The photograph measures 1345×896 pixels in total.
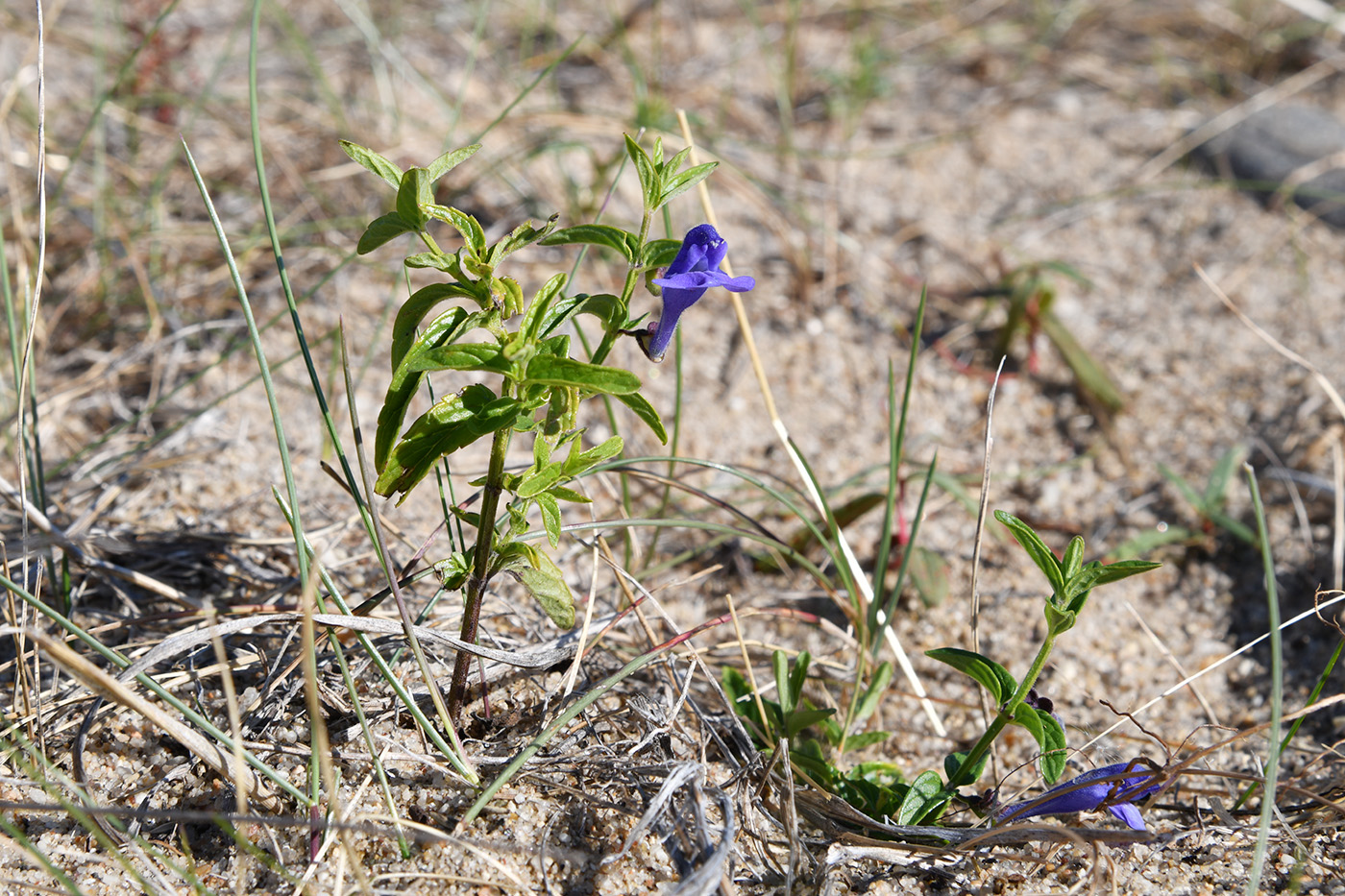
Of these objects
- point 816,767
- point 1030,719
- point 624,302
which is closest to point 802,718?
point 816,767

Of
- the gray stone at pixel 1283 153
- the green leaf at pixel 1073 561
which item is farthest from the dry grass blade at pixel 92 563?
the gray stone at pixel 1283 153

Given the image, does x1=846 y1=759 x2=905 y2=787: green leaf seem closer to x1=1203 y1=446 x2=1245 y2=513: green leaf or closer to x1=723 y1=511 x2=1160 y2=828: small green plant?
x1=723 y1=511 x2=1160 y2=828: small green plant

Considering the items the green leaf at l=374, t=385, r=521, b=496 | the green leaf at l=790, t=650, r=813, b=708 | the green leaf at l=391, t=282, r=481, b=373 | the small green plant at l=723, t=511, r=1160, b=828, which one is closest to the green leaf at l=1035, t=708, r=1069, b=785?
the small green plant at l=723, t=511, r=1160, b=828

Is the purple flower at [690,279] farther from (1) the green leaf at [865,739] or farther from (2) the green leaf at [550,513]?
(1) the green leaf at [865,739]

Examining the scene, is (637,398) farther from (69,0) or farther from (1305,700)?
(69,0)

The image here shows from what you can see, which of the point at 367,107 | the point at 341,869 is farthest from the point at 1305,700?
the point at 367,107

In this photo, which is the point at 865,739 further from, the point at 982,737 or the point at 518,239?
the point at 518,239

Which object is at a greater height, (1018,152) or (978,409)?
(1018,152)
